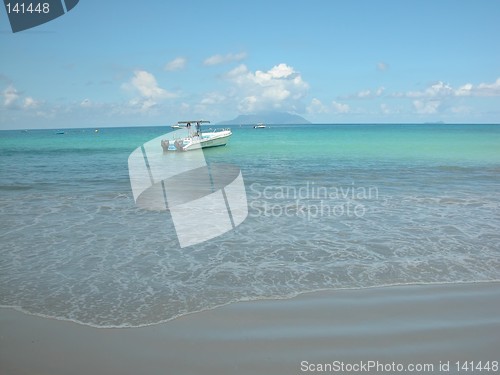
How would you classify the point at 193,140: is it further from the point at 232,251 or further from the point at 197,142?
the point at 232,251

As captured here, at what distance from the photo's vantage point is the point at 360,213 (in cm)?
1130

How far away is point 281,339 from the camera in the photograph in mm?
4539

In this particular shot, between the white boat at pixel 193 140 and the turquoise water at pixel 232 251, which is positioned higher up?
the white boat at pixel 193 140

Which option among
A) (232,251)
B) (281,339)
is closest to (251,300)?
(281,339)

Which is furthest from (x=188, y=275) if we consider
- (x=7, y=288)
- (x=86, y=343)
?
(x=7, y=288)

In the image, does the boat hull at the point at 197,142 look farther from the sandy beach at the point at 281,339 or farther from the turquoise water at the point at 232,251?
the sandy beach at the point at 281,339

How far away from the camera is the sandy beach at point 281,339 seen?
4086 mm

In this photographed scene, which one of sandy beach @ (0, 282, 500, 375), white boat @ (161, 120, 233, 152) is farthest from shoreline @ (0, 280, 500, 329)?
white boat @ (161, 120, 233, 152)

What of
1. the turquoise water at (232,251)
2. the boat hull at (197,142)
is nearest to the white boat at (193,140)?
the boat hull at (197,142)

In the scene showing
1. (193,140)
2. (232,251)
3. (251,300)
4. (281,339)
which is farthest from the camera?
(193,140)

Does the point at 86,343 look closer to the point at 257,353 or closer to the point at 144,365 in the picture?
the point at 144,365

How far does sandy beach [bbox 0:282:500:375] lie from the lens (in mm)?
4086

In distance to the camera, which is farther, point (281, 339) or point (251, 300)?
point (251, 300)

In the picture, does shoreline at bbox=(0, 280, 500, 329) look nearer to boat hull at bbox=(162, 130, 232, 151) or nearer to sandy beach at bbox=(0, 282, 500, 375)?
sandy beach at bbox=(0, 282, 500, 375)
